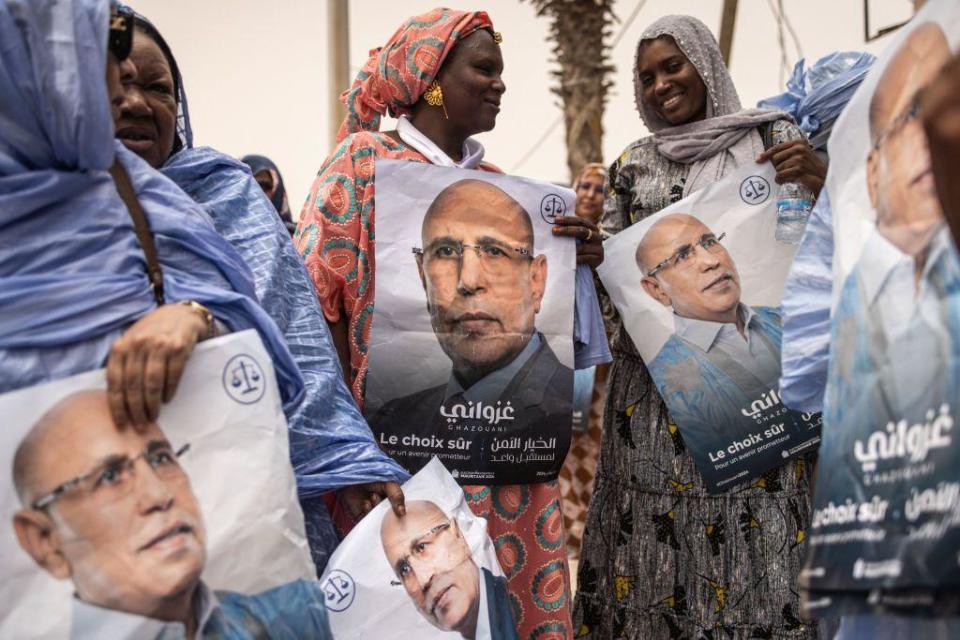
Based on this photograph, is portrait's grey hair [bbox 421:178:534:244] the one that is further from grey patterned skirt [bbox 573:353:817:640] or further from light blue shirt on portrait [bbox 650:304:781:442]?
grey patterned skirt [bbox 573:353:817:640]

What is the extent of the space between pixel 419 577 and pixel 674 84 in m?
2.11

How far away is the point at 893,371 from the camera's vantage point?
1565mm

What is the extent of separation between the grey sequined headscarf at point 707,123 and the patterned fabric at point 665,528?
0.06 m

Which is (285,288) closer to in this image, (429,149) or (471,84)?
(429,149)

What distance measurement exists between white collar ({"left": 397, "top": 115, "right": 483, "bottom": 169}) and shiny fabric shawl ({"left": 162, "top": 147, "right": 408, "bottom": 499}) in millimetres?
801

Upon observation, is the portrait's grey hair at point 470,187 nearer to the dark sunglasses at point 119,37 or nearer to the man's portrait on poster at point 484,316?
the man's portrait on poster at point 484,316

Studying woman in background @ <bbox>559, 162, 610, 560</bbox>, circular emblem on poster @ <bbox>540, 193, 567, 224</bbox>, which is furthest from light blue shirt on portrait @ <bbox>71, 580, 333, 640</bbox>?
woman in background @ <bbox>559, 162, 610, 560</bbox>

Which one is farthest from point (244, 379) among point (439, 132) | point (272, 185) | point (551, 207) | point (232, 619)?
point (272, 185)

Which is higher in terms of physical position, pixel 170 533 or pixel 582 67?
pixel 582 67

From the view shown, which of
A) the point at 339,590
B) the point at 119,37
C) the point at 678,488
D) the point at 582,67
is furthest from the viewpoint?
the point at 582,67

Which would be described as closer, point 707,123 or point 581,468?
point 707,123

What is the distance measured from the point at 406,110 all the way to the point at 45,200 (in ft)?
6.03

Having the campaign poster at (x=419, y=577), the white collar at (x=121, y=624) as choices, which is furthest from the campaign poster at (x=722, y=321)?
the white collar at (x=121, y=624)

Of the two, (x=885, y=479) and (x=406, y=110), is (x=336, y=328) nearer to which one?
(x=406, y=110)
